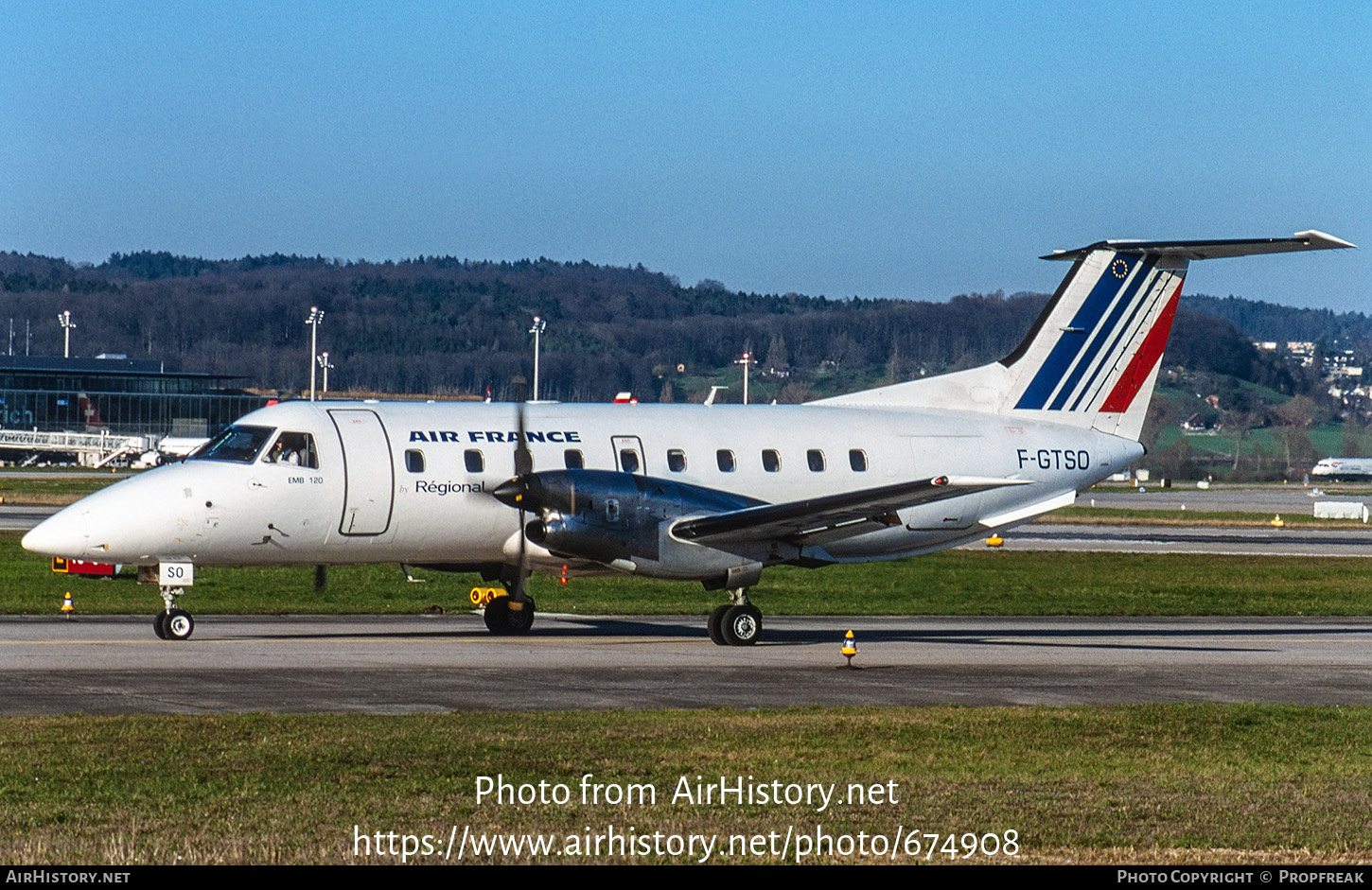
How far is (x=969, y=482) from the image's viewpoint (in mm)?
24844

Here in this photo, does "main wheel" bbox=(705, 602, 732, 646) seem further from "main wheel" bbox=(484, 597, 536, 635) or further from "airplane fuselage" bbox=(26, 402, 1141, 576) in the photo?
"main wheel" bbox=(484, 597, 536, 635)

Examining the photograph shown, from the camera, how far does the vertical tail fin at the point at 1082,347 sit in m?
30.8

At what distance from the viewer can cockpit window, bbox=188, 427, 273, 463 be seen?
25.0 metres

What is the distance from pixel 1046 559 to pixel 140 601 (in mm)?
26853

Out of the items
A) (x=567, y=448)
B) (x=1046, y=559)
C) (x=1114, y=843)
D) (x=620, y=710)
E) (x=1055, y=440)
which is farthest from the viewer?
(x=1046, y=559)

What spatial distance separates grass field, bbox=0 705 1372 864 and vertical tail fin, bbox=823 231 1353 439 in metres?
12.3

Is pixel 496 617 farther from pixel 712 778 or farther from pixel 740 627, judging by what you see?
pixel 712 778

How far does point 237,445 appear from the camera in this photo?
25.2m

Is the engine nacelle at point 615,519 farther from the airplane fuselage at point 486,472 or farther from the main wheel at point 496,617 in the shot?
the main wheel at point 496,617

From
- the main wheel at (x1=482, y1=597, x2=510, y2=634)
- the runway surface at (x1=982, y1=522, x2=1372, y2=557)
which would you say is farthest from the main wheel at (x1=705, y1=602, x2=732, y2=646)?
the runway surface at (x1=982, y1=522, x2=1372, y2=557)

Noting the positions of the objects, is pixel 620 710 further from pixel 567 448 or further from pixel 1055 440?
pixel 1055 440

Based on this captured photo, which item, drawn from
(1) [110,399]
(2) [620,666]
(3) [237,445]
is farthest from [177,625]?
(1) [110,399]

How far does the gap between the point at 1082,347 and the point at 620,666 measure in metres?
12.8
